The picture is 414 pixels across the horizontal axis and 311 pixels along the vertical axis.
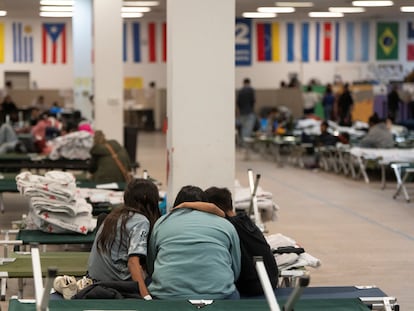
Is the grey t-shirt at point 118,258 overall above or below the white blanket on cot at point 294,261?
above

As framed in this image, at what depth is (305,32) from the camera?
36.5 meters

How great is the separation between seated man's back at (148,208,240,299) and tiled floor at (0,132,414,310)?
2213 millimetres

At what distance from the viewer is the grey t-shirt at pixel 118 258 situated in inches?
260

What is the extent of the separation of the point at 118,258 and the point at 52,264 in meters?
1.09

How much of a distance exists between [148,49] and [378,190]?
2135 centimetres

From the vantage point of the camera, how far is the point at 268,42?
36438mm

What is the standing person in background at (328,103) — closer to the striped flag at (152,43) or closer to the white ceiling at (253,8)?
the white ceiling at (253,8)

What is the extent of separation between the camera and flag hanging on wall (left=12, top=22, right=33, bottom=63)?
3766cm

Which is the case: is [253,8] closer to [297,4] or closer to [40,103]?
[297,4]

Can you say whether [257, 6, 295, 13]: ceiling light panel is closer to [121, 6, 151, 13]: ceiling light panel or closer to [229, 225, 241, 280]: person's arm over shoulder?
[121, 6, 151, 13]: ceiling light panel

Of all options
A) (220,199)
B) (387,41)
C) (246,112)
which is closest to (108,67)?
(246,112)

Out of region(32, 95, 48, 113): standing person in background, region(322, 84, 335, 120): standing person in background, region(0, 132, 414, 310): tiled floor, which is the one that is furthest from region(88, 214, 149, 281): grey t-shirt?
region(322, 84, 335, 120): standing person in background

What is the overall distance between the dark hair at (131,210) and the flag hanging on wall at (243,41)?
79.8 feet

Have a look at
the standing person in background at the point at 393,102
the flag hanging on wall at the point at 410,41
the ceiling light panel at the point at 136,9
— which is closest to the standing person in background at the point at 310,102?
the standing person in background at the point at 393,102
